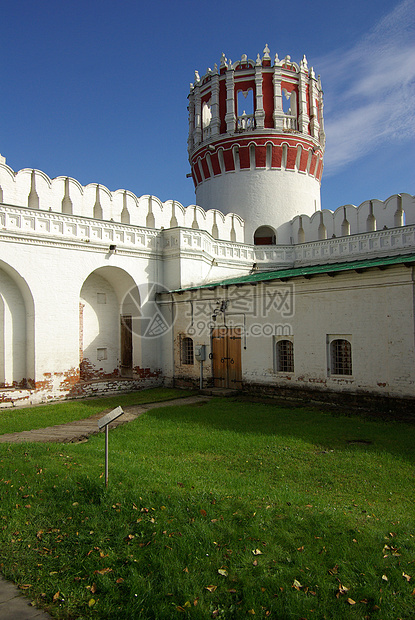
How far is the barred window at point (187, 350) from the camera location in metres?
18.3

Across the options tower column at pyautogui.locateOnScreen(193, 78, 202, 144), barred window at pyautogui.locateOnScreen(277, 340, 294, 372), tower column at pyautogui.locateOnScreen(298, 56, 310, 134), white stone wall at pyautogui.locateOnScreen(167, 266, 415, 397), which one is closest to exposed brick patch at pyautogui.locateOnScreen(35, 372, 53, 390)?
white stone wall at pyautogui.locateOnScreen(167, 266, 415, 397)

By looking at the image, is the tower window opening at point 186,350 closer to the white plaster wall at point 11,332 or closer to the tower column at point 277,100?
the white plaster wall at point 11,332

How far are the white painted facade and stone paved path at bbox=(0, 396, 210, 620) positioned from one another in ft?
10.9

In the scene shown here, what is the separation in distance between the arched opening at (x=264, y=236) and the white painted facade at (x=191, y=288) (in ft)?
1.34

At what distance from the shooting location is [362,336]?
504 inches

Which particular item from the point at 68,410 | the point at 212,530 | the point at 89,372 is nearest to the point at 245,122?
the point at 89,372

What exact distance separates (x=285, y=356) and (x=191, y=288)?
4585 millimetres

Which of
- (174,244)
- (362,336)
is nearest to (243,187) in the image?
(174,244)

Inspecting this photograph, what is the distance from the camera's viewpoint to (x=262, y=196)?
77.8 feet

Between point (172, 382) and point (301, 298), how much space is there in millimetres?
6796

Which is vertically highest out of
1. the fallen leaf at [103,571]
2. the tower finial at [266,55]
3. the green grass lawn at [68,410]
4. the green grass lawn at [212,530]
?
the tower finial at [266,55]

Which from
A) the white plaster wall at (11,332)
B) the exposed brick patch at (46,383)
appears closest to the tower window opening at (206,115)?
the white plaster wall at (11,332)

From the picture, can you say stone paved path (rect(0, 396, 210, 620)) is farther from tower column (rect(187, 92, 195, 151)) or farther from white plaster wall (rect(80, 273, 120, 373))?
tower column (rect(187, 92, 195, 151))

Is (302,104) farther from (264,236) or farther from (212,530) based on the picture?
(212,530)
